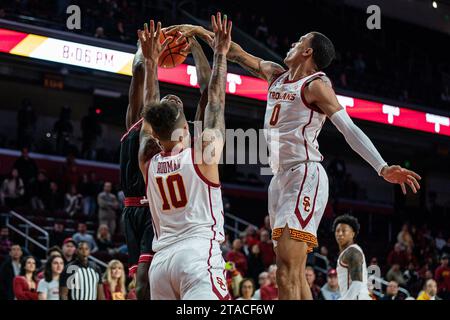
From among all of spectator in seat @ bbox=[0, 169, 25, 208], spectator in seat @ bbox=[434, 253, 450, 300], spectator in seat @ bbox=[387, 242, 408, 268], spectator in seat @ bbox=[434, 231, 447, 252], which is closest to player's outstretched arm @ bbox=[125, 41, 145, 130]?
spectator in seat @ bbox=[0, 169, 25, 208]

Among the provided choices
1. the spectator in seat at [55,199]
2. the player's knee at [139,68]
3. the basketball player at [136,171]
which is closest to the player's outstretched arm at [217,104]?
the basketball player at [136,171]

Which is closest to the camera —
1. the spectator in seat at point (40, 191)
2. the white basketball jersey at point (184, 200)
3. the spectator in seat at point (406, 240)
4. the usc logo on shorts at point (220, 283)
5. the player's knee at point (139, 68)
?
the usc logo on shorts at point (220, 283)

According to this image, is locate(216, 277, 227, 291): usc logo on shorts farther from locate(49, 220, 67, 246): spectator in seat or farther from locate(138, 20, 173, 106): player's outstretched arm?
locate(49, 220, 67, 246): spectator in seat

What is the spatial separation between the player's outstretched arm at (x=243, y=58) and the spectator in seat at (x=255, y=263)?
755 centimetres

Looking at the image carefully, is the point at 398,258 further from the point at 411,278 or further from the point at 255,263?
the point at 255,263

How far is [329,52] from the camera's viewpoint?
6.16 metres

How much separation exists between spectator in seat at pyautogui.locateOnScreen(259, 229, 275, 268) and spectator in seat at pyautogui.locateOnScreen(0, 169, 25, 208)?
175 inches

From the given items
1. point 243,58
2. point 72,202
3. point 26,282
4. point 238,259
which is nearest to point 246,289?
point 238,259

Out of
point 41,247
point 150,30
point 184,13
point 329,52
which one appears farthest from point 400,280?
point 150,30

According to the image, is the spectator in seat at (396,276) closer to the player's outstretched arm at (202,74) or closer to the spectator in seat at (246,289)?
the spectator in seat at (246,289)

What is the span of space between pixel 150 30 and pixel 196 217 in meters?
1.30

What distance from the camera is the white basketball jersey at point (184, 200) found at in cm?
475

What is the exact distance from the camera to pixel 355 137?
223 inches

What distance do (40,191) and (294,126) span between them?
10420 millimetres
